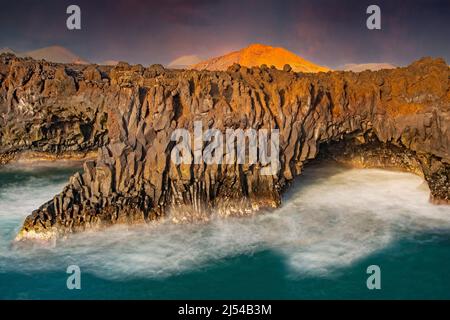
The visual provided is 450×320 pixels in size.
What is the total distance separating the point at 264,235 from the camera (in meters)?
17.5

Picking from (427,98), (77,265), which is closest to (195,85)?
(77,265)

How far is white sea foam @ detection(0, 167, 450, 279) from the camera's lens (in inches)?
612

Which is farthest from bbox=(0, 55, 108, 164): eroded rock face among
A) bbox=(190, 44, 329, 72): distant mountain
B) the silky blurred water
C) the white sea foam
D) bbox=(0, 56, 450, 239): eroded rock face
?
bbox=(190, 44, 329, 72): distant mountain

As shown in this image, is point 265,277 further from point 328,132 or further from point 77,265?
point 328,132

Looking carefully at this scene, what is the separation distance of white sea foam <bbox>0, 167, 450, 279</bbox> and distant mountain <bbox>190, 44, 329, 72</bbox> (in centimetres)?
3769

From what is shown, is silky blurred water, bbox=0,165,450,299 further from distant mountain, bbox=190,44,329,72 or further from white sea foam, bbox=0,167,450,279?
distant mountain, bbox=190,44,329,72

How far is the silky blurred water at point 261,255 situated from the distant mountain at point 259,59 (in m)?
38.9

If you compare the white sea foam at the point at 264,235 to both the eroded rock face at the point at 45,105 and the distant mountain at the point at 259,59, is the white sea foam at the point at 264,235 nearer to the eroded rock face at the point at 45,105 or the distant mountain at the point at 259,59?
the eroded rock face at the point at 45,105

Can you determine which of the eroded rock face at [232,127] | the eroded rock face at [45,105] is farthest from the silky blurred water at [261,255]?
the eroded rock face at [45,105]

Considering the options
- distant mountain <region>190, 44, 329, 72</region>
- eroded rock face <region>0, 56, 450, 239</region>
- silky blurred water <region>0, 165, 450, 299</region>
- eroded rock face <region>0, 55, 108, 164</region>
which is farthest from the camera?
distant mountain <region>190, 44, 329, 72</region>

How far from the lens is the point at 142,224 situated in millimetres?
18031

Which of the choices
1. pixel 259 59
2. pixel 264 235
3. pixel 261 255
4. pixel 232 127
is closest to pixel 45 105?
pixel 232 127

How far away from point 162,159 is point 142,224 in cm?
261
